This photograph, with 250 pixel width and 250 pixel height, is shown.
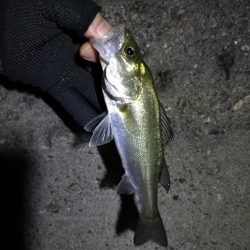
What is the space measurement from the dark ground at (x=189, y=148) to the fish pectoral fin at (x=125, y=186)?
660 millimetres

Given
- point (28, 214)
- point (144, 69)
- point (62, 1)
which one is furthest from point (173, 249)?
point (62, 1)

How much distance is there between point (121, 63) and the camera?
6.82 feet

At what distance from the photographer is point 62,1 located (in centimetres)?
221

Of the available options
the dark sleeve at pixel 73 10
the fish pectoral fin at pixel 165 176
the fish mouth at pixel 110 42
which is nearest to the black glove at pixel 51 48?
the dark sleeve at pixel 73 10

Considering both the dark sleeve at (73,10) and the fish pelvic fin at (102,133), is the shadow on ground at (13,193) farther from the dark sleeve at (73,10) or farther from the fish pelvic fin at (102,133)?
the dark sleeve at (73,10)

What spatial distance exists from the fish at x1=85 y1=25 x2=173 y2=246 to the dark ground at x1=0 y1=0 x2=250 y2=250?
2.22 ft

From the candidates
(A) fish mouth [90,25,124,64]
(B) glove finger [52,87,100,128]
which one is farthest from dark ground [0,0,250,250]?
(A) fish mouth [90,25,124,64]

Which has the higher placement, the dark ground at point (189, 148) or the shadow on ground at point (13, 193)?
the dark ground at point (189, 148)

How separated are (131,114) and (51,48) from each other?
69 centimetres

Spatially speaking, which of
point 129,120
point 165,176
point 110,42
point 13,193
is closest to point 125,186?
point 165,176

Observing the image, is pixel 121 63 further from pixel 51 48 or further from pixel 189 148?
pixel 189 148

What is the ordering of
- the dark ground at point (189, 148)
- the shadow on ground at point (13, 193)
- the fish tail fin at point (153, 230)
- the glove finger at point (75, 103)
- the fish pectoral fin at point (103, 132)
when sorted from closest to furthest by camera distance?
1. the fish pectoral fin at point (103, 132)
2. the fish tail fin at point (153, 230)
3. the glove finger at point (75, 103)
4. the dark ground at point (189, 148)
5. the shadow on ground at point (13, 193)

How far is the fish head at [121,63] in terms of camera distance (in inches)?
80.8

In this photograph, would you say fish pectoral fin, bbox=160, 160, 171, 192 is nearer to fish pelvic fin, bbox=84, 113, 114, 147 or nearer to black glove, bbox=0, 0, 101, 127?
fish pelvic fin, bbox=84, 113, 114, 147
